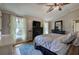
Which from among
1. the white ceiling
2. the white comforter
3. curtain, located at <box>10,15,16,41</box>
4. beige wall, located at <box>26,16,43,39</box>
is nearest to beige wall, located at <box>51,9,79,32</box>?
the white ceiling

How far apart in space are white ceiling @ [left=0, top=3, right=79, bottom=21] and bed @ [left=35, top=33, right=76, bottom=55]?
13.5 inches

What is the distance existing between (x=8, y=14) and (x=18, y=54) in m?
0.72

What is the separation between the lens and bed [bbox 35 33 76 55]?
6.43 feet

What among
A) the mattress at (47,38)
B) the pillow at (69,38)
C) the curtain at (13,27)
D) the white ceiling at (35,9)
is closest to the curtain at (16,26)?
the curtain at (13,27)

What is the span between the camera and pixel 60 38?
2.04 meters

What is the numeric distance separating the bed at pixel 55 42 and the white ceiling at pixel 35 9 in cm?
34

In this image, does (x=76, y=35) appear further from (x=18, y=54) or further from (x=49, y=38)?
(x=18, y=54)

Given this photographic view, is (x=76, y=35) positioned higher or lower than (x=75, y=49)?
higher

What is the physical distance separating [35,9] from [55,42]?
0.68m

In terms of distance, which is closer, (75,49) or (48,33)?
(75,49)

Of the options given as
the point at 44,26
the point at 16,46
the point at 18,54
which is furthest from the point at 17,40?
the point at 44,26

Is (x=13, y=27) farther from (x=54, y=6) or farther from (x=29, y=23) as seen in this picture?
(x=54, y=6)

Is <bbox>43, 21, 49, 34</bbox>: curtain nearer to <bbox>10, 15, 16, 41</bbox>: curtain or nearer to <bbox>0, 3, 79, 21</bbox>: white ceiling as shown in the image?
<bbox>0, 3, 79, 21</bbox>: white ceiling

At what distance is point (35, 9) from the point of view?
2.08m
